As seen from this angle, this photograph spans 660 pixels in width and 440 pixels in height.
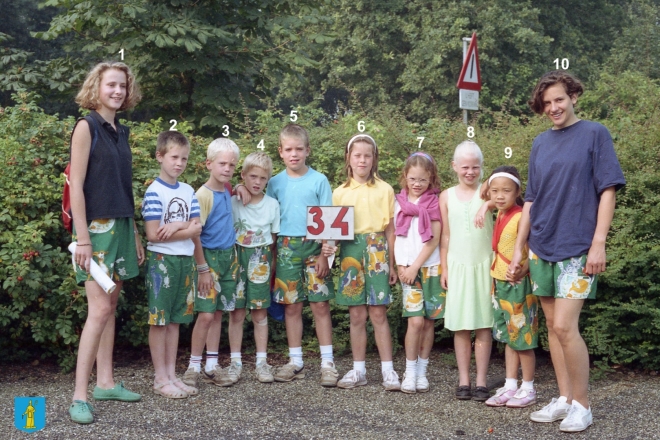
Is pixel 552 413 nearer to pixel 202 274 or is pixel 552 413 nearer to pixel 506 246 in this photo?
pixel 506 246

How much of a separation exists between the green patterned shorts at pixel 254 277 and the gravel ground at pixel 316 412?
1.92 ft

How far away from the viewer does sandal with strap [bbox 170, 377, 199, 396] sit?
5.31 meters

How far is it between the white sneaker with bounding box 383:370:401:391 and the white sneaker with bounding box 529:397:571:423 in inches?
40.2

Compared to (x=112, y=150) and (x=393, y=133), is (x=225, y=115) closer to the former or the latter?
(x=393, y=133)

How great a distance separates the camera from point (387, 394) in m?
5.45

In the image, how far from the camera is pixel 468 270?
17.5 feet

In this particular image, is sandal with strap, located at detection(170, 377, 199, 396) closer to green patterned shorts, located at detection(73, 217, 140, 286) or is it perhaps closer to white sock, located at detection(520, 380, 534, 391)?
green patterned shorts, located at detection(73, 217, 140, 286)

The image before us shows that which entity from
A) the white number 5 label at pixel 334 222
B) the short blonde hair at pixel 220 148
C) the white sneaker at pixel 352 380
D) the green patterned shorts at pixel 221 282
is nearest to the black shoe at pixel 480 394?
the white sneaker at pixel 352 380

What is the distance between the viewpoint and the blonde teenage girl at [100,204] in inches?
183

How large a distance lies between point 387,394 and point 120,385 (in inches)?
69.0

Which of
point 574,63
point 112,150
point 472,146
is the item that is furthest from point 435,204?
point 574,63

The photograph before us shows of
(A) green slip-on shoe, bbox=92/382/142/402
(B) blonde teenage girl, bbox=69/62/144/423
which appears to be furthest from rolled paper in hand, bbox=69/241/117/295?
(A) green slip-on shoe, bbox=92/382/142/402

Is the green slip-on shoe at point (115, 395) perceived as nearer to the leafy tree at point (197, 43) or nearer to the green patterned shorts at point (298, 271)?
the green patterned shorts at point (298, 271)

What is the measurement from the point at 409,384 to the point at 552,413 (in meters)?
1.06
